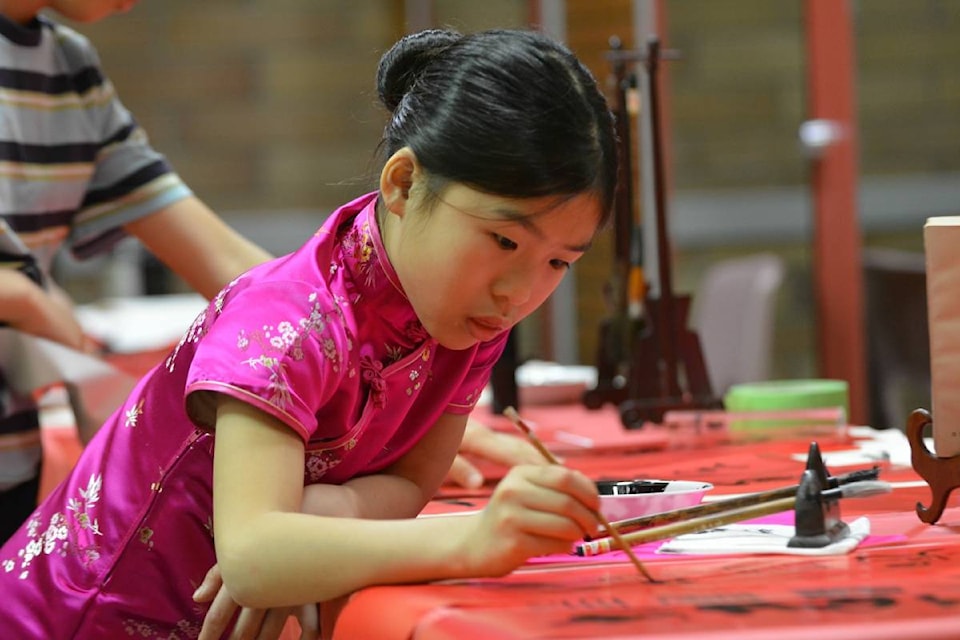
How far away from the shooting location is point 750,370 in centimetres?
330

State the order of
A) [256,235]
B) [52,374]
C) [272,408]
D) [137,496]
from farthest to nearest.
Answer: [256,235], [52,374], [137,496], [272,408]

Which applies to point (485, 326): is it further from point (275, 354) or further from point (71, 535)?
point (71, 535)

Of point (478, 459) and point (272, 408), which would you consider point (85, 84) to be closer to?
point (478, 459)

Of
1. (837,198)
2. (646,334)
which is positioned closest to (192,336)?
(646,334)

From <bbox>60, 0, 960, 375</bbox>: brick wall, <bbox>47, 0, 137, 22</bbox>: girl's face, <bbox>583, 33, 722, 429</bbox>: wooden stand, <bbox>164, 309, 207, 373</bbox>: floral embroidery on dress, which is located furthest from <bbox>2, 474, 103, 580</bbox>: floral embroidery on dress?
<bbox>60, 0, 960, 375</bbox>: brick wall

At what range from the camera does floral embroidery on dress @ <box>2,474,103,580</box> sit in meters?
1.18

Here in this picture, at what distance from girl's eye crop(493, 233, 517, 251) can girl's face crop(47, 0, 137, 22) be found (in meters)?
0.82

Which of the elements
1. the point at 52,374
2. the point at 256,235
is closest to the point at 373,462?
the point at 52,374

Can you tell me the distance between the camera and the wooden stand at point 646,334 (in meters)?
1.93

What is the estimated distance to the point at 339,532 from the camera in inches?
36.8

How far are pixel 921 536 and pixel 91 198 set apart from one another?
3.81ft

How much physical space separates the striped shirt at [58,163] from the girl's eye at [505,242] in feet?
2.80

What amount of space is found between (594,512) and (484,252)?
0.71 ft

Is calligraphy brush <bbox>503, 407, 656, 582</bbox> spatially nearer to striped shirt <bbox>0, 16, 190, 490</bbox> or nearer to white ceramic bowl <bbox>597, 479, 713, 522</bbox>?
white ceramic bowl <bbox>597, 479, 713, 522</bbox>
